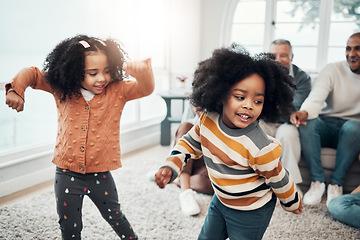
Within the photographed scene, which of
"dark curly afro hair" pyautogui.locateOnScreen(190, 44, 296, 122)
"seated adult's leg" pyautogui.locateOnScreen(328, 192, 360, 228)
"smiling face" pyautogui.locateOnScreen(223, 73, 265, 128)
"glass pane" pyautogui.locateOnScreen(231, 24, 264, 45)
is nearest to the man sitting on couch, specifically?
"seated adult's leg" pyautogui.locateOnScreen(328, 192, 360, 228)

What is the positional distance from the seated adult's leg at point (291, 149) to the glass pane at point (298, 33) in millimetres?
1943

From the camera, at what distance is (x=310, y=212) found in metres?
1.90

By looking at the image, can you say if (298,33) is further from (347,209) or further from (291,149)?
(347,209)

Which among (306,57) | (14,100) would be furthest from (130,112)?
(14,100)

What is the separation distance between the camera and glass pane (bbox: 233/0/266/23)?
3.84 metres

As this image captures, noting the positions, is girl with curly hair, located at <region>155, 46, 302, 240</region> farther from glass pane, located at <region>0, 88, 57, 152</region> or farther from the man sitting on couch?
glass pane, located at <region>0, 88, 57, 152</region>

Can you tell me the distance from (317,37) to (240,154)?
3.19m

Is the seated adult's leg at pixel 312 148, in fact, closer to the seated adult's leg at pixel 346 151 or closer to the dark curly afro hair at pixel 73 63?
the seated adult's leg at pixel 346 151

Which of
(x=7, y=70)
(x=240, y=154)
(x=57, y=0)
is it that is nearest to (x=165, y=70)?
(x=57, y=0)

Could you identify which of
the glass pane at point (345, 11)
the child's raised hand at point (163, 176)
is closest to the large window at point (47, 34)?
the child's raised hand at point (163, 176)

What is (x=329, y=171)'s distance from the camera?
221 centimetres

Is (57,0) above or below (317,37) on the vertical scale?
above

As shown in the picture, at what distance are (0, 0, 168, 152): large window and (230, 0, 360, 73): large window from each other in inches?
42.6

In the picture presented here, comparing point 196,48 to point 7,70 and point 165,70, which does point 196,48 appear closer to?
point 165,70
